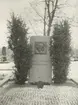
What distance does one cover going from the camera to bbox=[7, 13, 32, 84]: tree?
9062 mm

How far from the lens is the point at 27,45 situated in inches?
Answer: 357

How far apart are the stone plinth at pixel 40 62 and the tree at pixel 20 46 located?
0.19 m

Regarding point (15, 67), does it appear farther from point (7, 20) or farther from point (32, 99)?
point (32, 99)

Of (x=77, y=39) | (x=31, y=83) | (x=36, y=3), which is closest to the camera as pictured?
(x=77, y=39)

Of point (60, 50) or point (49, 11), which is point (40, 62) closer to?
point (60, 50)

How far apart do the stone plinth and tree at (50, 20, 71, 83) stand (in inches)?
8.5

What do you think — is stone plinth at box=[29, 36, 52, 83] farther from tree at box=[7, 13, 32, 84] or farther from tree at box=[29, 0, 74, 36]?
tree at box=[29, 0, 74, 36]

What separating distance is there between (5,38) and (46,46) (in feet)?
4.81

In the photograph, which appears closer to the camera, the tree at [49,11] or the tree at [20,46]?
the tree at [20,46]

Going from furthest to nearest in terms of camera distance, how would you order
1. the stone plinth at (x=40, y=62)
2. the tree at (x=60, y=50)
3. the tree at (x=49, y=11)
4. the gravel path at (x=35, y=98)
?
1. the tree at (x=49, y=11)
2. the tree at (x=60, y=50)
3. the stone plinth at (x=40, y=62)
4. the gravel path at (x=35, y=98)

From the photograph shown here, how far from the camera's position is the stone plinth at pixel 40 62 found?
901 cm

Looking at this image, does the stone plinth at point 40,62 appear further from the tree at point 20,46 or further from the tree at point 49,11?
the tree at point 49,11

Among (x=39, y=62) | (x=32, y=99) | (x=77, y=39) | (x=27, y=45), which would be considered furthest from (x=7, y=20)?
(x=32, y=99)

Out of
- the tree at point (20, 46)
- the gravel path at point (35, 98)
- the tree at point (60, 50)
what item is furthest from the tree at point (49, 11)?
the gravel path at point (35, 98)
